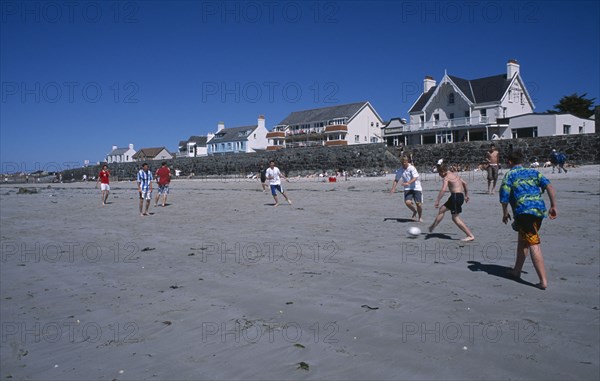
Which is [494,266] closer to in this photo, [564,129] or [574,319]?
[574,319]

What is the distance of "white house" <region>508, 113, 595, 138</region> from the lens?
4041cm

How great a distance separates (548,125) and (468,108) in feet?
37.0

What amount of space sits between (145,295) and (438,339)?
150 inches

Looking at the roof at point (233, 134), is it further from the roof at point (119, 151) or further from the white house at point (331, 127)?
the roof at point (119, 151)

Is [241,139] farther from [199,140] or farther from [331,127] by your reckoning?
[331,127]

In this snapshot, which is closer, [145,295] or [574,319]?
[574,319]

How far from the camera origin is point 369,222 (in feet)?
36.7

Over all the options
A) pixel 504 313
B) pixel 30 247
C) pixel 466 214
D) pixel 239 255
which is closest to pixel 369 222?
pixel 466 214

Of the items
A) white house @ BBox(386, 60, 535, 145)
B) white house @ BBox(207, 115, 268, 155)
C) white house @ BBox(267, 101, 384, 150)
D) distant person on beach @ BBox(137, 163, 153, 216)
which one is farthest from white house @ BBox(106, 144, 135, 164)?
distant person on beach @ BBox(137, 163, 153, 216)

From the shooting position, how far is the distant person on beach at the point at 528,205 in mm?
5574

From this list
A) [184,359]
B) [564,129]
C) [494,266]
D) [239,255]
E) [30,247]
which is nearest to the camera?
[184,359]

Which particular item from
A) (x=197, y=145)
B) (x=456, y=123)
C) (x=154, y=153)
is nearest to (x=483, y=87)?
(x=456, y=123)

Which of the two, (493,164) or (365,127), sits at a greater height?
(365,127)

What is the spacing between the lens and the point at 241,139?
85875 millimetres
